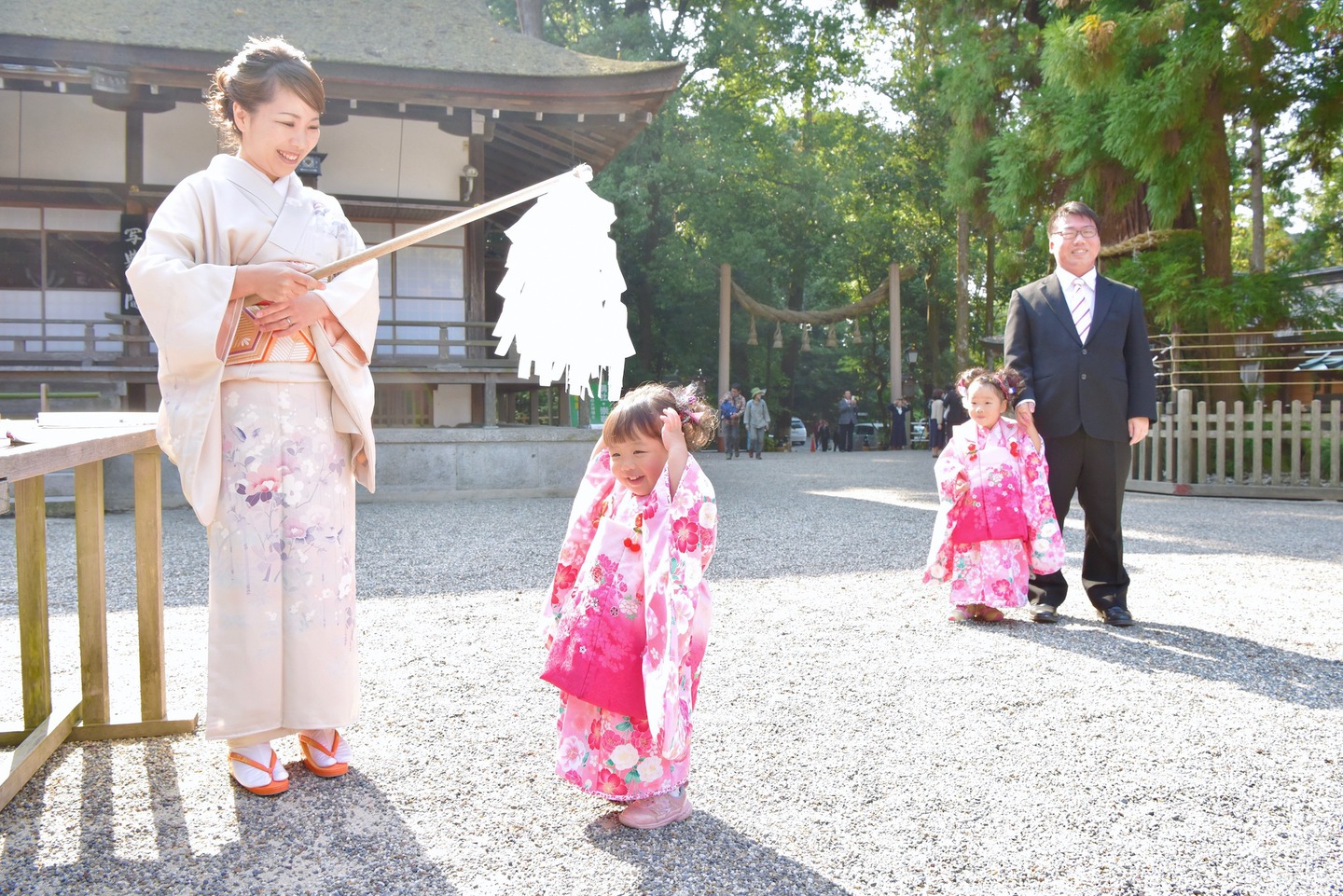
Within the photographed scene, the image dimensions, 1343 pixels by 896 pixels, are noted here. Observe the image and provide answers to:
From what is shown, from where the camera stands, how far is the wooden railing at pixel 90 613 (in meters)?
2.71

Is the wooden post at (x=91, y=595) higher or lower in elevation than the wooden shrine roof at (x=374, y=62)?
lower

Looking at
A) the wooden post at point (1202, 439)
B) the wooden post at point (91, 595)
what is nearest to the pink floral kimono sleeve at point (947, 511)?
the wooden post at point (91, 595)

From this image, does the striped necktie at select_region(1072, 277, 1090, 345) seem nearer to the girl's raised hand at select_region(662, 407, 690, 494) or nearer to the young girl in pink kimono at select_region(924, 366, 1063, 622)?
the young girl in pink kimono at select_region(924, 366, 1063, 622)

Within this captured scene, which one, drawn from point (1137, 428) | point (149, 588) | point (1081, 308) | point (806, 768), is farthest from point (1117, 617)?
point (149, 588)

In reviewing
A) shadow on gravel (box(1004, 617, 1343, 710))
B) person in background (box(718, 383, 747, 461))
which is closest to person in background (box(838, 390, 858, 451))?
person in background (box(718, 383, 747, 461))

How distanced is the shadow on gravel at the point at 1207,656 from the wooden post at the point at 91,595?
3112 mm

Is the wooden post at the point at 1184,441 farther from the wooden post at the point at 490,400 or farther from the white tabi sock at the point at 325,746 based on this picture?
the white tabi sock at the point at 325,746

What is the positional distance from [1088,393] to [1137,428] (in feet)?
0.78

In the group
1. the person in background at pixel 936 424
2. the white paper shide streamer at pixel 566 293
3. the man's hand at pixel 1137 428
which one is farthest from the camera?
the person in background at pixel 936 424

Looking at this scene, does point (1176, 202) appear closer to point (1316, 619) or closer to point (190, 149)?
point (1316, 619)

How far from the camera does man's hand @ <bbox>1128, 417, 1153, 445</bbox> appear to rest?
4195 mm

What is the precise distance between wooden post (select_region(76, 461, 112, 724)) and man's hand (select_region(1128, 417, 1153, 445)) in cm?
361

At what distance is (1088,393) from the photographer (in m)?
4.24

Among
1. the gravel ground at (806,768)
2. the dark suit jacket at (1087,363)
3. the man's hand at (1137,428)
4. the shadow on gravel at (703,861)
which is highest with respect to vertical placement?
the dark suit jacket at (1087,363)
